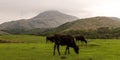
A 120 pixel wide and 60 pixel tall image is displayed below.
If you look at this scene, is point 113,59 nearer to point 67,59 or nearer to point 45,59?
point 67,59

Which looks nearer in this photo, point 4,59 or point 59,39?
point 4,59

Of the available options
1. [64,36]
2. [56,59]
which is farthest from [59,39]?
[56,59]

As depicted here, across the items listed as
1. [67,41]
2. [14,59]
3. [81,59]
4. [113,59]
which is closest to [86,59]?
[81,59]

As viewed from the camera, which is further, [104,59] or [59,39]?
[59,39]

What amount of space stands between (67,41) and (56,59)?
554 cm

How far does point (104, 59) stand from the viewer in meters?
30.0

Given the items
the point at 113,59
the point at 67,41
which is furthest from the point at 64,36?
the point at 113,59

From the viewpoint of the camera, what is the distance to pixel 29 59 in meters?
29.9

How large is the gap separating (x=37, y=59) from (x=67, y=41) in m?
6.47

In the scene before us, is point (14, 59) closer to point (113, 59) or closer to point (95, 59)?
Result: point (95, 59)

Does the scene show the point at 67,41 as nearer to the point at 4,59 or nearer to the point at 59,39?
the point at 59,39

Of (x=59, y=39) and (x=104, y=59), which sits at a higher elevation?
(x=59, y=39)

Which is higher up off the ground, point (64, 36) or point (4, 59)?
point (64, 36)

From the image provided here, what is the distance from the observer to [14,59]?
99.1 feet
